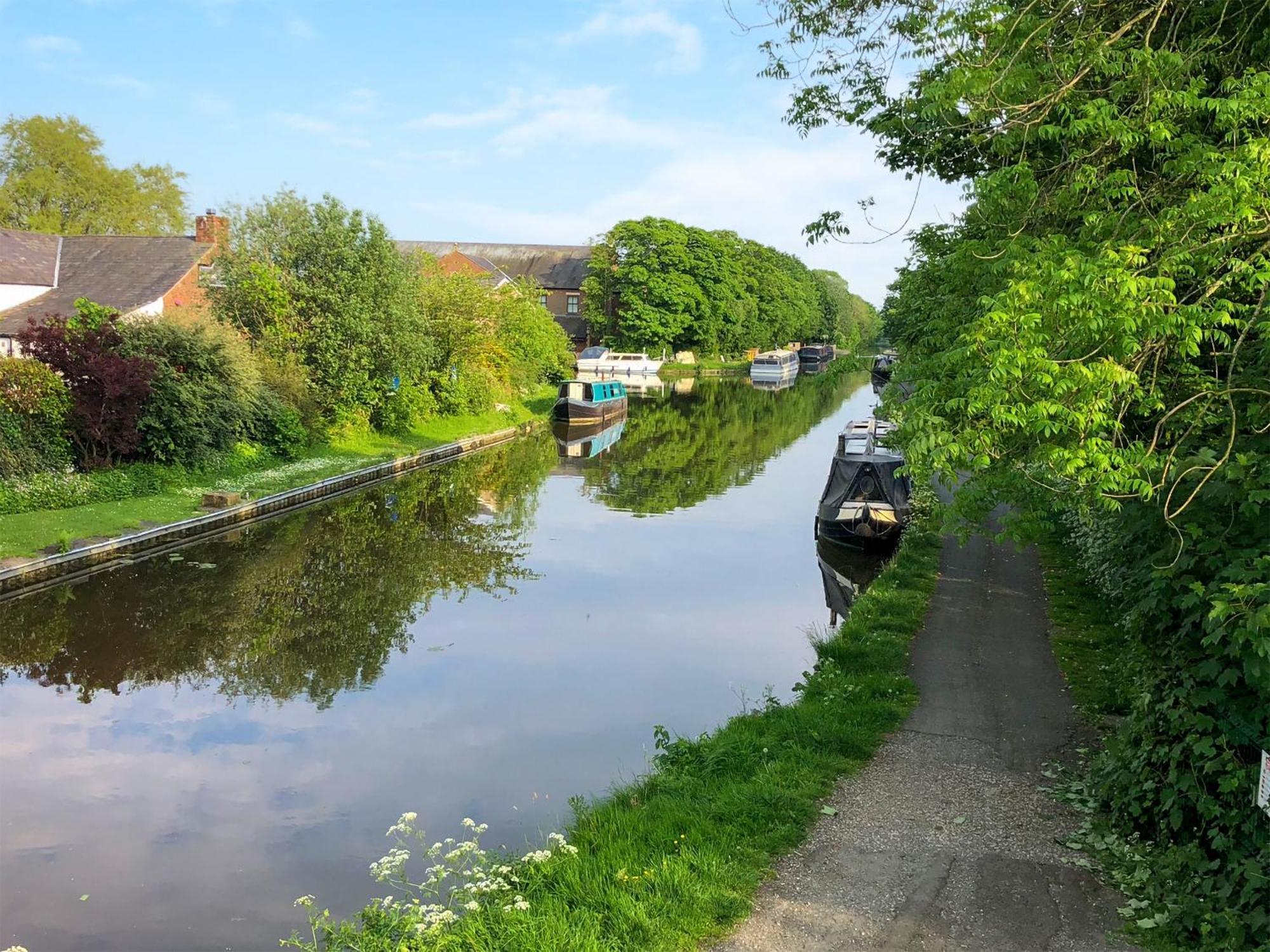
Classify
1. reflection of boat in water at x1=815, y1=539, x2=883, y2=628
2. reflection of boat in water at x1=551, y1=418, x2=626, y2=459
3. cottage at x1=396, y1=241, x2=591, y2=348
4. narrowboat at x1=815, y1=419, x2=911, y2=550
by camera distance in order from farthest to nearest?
cottage at x1=396, y1=241, x2=591, y2=348 < reflection of boat in water at x1=551, y1=418, x2=626, y2=459 < narrowboat at x1=815, y1=419, x2=911, y2=550 < reflection of boat in water at x1=815, y1=539, x2=883, y2=628

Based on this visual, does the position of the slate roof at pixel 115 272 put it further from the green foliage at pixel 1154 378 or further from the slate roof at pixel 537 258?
the slate roof at pixel 537 258

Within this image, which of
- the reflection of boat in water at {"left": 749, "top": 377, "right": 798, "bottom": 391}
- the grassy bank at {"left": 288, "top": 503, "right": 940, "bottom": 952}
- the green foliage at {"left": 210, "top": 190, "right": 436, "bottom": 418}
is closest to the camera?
the grassy bank at {"left": 288, "top": 503, "right": 940, "bottom": 952}

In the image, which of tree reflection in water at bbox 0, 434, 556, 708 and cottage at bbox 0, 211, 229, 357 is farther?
cottage at bbox 0, 211, 229, 357

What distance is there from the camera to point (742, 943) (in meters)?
5.27

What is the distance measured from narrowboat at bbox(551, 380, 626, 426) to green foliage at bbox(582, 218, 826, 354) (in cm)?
3207

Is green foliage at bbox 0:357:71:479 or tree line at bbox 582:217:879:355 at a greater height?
tree line at bbox 582:217:879:355

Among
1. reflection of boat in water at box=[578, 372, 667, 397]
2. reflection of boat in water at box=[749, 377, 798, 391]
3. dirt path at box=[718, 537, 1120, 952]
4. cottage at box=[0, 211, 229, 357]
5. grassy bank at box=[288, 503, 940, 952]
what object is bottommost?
grassy bank at box=[288, 503, 940, 952]

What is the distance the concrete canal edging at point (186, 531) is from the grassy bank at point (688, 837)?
10094mm

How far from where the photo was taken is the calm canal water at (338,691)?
285 inches

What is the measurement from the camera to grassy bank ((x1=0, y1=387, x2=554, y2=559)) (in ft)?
51.0

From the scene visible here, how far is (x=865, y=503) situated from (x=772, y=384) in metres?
50.9

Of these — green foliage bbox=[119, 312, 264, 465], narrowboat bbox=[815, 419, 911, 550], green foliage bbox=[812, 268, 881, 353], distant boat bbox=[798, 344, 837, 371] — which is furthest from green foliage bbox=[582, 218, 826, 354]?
narrowboat bbox=[815, 419, 911, 550]

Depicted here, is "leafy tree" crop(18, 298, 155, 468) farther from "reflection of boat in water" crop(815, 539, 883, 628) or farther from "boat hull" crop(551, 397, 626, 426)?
"boat hull" crop(551, 397, 626, 426)

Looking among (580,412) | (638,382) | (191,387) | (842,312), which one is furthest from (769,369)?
(842,312)
